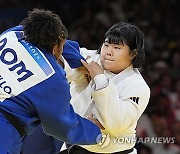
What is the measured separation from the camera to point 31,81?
2.23 m

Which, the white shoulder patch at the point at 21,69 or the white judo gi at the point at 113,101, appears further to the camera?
the white judo gi at the point at 113,101

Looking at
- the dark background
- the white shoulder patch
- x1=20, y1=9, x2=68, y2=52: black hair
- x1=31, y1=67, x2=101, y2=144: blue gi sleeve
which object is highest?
x1=20, y1=9, x2=68, y2=52: black hair

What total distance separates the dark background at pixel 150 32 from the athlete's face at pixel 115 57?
1.87 metres

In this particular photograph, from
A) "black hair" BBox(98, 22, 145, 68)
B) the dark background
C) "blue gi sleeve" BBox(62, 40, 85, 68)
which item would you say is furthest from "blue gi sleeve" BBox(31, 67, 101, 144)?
the dark background

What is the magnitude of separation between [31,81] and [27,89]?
4 cm

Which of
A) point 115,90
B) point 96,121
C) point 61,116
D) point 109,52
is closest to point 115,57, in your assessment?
point 109,52

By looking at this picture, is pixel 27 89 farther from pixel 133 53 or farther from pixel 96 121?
pixel 133 53

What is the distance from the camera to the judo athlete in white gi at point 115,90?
2477 mm

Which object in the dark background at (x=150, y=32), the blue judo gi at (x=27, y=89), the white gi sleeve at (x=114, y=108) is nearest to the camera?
the blue judo gi at (x=27, y=89)

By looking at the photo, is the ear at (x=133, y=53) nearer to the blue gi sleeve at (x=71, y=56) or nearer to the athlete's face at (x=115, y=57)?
the athlete's face at (x=115, y=57)

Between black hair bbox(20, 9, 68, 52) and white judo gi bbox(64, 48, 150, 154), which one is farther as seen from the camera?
white judo gi bbox(64, 48, 150, 154)

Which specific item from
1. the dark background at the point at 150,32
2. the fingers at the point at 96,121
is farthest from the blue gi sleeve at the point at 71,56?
the dark background at the point at 150,32

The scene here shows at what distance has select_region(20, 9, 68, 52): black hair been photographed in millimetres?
2240

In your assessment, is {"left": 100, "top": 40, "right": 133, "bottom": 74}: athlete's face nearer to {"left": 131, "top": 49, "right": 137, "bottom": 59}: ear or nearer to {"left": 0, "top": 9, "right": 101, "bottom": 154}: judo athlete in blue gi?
{"left": 131, "top": 49, "right": 137, "bottom": 59}: ear
